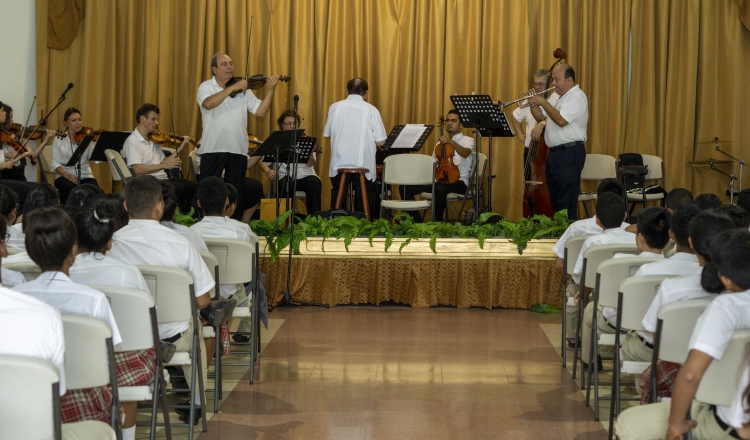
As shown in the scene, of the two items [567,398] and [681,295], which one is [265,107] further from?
[681,295]

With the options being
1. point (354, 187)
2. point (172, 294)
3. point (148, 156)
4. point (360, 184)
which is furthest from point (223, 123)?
point (172, 294)

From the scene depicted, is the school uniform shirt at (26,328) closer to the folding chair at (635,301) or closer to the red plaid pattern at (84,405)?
the red plaid pattern at (84,405)

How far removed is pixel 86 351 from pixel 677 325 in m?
1.79

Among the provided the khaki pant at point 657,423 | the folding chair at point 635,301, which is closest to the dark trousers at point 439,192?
the folding chair at point 635,301

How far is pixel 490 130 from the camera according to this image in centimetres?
795

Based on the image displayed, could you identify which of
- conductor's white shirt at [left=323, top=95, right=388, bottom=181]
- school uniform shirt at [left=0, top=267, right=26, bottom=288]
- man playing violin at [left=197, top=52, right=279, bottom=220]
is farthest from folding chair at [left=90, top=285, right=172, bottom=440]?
conductor's white shirt at [left=323, top=95, right=388, bottom=181]

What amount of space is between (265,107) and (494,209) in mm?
3663

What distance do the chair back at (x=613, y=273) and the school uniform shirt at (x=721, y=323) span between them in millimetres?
1383

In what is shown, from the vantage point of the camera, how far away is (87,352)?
2.38 meters

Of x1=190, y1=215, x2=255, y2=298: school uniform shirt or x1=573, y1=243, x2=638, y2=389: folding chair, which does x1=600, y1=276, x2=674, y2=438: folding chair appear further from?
x1=190, y1=215, x2=255, y2=298: school uniform shirt

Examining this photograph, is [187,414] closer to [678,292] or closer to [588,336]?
[588,336]

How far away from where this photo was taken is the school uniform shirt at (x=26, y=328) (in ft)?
6.78

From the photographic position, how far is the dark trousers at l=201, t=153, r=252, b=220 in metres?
7.47

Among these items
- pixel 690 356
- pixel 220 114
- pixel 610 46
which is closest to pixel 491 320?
pixel 220 114
